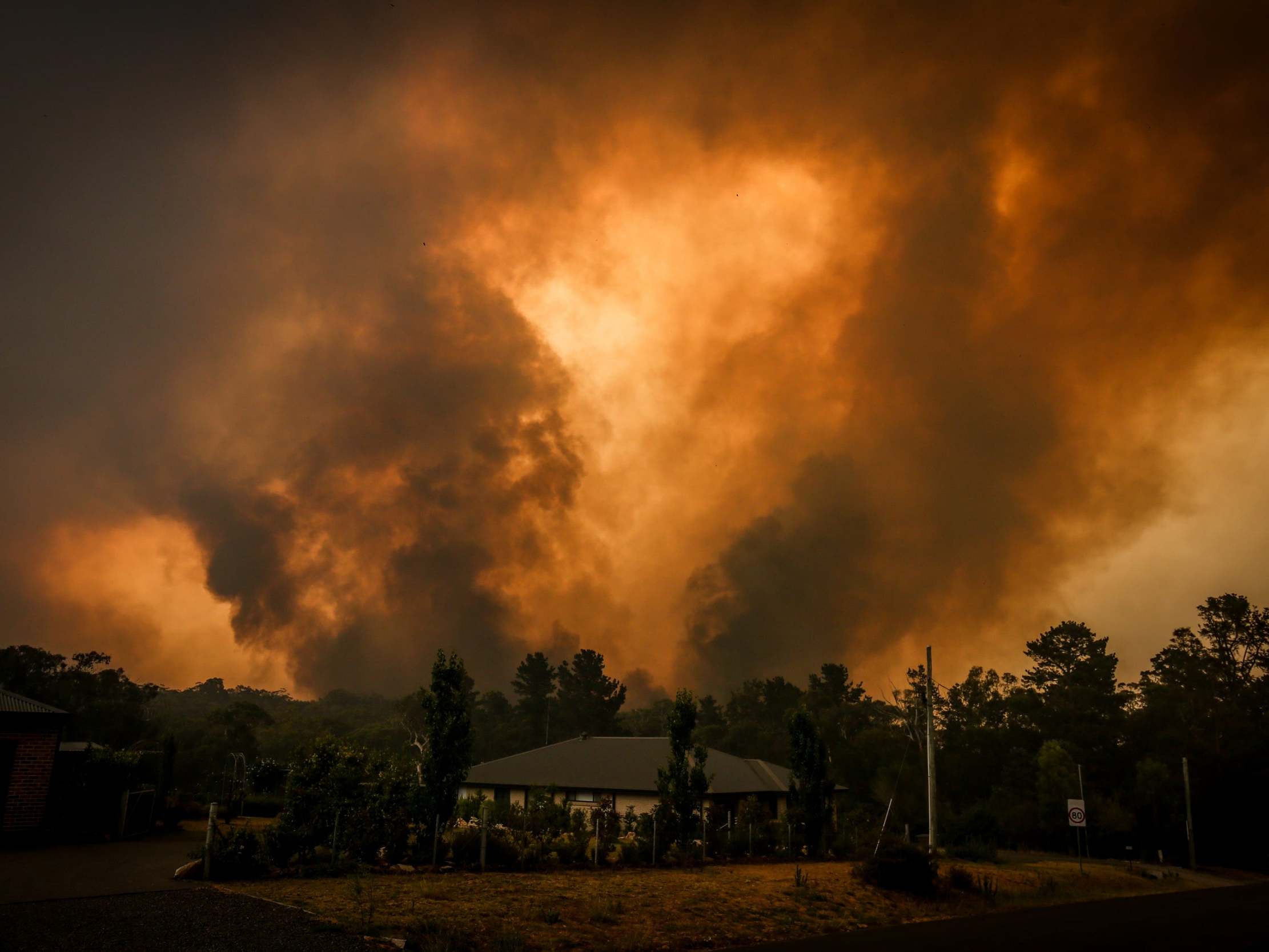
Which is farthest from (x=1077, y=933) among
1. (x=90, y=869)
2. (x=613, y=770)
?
(x=613, y=770)

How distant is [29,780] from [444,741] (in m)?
14.6

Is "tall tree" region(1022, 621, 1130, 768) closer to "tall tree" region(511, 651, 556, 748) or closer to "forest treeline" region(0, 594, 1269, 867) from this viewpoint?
"forest treeline" region(0, 594, 1269, 867)

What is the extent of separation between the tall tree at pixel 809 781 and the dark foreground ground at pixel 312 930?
1581 centimetres

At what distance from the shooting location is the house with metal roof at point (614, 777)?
46.5 metres

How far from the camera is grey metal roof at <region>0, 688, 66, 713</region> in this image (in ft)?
93.5

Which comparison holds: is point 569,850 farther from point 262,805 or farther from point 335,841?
point 262,805

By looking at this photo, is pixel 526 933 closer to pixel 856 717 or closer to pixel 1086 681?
pixel 1086 681

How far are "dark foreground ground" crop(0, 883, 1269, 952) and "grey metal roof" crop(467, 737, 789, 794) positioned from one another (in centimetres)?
2539

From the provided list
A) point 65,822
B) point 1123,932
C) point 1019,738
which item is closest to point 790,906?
point 1123,932

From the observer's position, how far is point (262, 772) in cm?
4012

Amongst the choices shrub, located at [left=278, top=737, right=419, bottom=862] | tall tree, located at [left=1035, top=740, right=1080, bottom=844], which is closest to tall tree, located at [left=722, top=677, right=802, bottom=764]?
tall tree, located at [left=1035, top=740, right=1080, bottom=844]

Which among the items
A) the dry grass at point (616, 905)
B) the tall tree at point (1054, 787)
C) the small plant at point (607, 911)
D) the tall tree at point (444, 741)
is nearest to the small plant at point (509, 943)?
the dry grass at point (616, 905)

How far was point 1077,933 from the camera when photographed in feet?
64.7

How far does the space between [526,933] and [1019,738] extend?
72.0 meters
